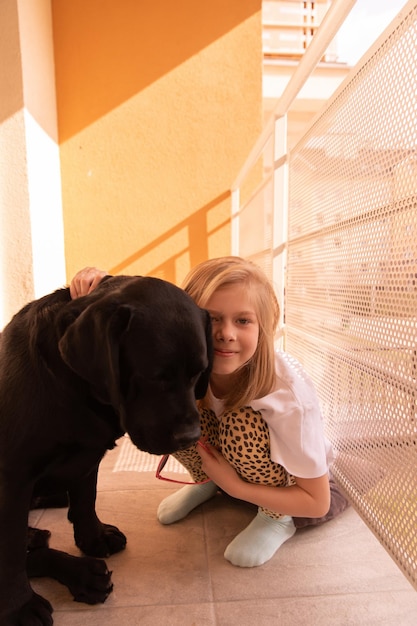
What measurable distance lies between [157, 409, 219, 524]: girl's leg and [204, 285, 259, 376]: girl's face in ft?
0.84

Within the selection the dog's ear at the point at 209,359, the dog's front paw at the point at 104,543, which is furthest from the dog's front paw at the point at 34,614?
the dog's ear at the point at 209,359

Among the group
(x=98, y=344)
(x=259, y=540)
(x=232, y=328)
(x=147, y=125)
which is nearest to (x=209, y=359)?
(x=232, y=328)

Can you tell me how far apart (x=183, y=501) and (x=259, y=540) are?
1.01ft

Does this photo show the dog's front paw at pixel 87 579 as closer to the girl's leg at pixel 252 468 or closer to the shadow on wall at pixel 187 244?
the girl's leg at pixel 252 468

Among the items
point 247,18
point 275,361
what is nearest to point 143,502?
point 275,361

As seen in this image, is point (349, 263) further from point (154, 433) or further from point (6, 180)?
point (6, 180)

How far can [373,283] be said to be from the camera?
3.66ft

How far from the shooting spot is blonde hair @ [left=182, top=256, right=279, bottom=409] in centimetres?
124

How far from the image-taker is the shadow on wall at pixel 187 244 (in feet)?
12.2

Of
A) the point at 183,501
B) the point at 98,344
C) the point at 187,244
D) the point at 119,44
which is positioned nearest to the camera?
the point at 98,344

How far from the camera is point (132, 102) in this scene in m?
3.62

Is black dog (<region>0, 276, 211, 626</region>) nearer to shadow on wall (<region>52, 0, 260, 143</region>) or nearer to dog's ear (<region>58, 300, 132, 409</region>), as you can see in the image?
dog's ear (<region>58, 300, 132, 409</region>)

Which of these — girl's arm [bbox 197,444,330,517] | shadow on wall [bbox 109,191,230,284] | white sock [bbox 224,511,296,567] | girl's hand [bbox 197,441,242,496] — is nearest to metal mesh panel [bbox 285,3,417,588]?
girl's arm [bbox 197,444,330,517]

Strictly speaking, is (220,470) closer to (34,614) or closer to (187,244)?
(34,614)
